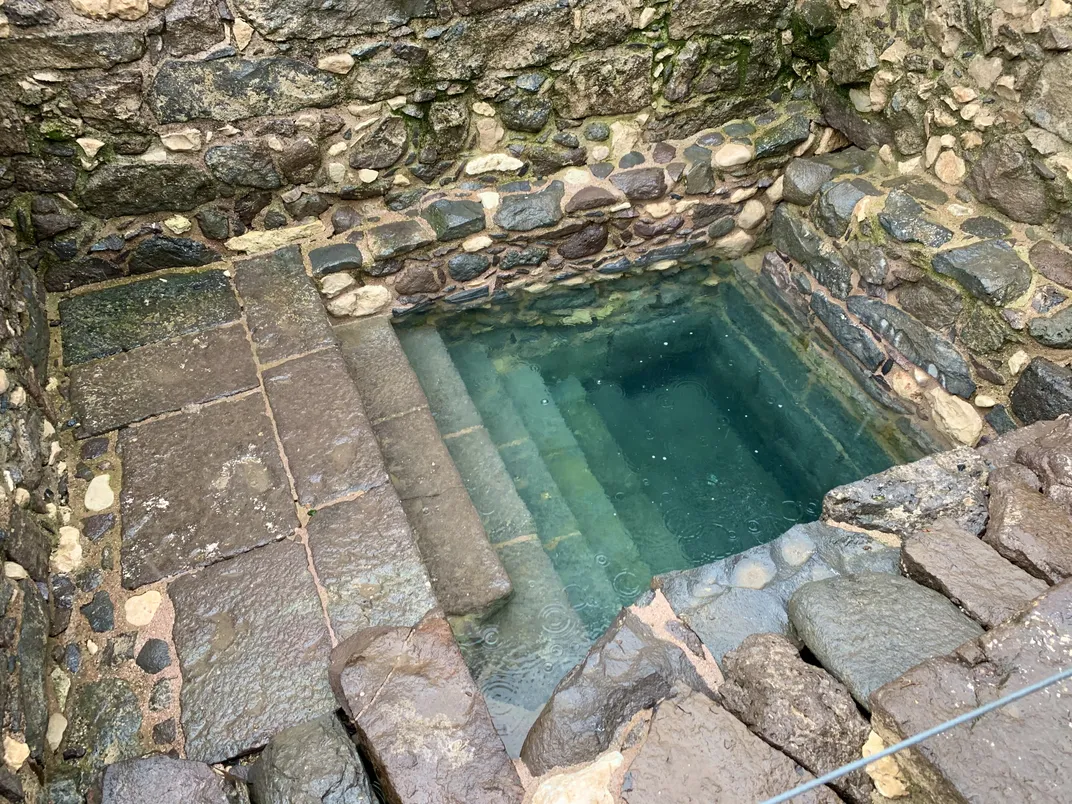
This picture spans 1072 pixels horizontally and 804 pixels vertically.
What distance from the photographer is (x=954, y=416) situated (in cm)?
363

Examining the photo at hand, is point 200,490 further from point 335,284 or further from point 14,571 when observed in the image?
point 335,284

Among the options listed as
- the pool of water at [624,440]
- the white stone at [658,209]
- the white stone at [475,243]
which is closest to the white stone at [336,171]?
the white stone at [475,243]

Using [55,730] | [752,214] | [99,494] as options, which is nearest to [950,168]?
[752,214]

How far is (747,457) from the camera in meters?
3.81

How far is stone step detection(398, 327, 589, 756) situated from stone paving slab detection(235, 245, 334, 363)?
0.67m

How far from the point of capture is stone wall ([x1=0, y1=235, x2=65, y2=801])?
209 centimetres

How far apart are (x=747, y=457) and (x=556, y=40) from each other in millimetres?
2183

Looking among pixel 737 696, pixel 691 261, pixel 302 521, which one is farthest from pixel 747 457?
pixel 302 521

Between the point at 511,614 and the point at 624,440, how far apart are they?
1214 millimetres

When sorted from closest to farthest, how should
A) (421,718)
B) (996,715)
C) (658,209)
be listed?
(996,715), (421,718), (658,209)

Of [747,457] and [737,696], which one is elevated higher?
[737,696]

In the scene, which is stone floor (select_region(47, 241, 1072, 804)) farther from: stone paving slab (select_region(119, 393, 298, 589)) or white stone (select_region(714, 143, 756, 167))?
white stone (select_region(714, 143, 756, 167))

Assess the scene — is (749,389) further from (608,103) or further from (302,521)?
(302,521)

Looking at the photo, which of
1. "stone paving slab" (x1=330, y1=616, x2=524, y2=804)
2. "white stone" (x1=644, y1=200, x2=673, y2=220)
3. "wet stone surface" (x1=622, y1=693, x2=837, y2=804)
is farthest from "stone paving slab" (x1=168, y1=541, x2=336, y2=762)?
"white stone" (x1=644, y1=200, x2=673, y2=220)
